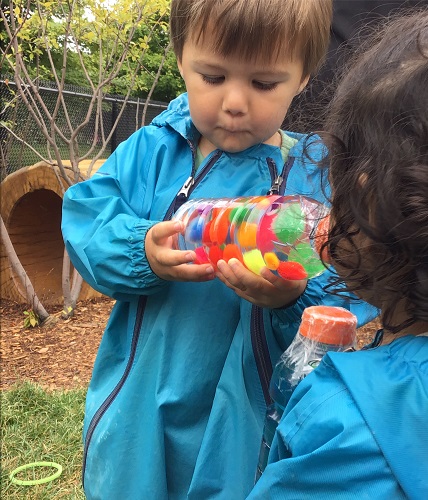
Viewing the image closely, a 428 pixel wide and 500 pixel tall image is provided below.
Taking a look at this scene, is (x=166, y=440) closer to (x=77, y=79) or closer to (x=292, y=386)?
(x=292, y=386)

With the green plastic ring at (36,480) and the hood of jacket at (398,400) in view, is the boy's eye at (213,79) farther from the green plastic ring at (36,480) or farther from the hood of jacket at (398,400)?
the green plastic ring at (36,480)

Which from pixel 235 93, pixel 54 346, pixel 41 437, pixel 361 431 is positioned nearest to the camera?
pixel 361 431

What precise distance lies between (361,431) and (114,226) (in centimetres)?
86

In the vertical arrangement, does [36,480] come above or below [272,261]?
below

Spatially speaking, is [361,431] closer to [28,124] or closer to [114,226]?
[114,226]

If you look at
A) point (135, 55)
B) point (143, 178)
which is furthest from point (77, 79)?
point (143, 178)

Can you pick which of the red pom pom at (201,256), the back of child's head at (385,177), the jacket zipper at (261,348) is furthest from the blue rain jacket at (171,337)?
the back of child's head at (385,177)

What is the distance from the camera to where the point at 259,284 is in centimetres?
135

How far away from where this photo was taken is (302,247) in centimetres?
133

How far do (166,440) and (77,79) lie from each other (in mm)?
14159

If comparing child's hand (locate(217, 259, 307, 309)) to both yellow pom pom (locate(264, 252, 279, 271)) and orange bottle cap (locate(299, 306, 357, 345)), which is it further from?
orange bottle cap (locate(299, 306, 357, 345))

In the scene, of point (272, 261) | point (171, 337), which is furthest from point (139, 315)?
point (272, 261)

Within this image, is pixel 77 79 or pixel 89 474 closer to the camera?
pixel 89 474

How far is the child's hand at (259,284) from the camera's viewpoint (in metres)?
1.33
